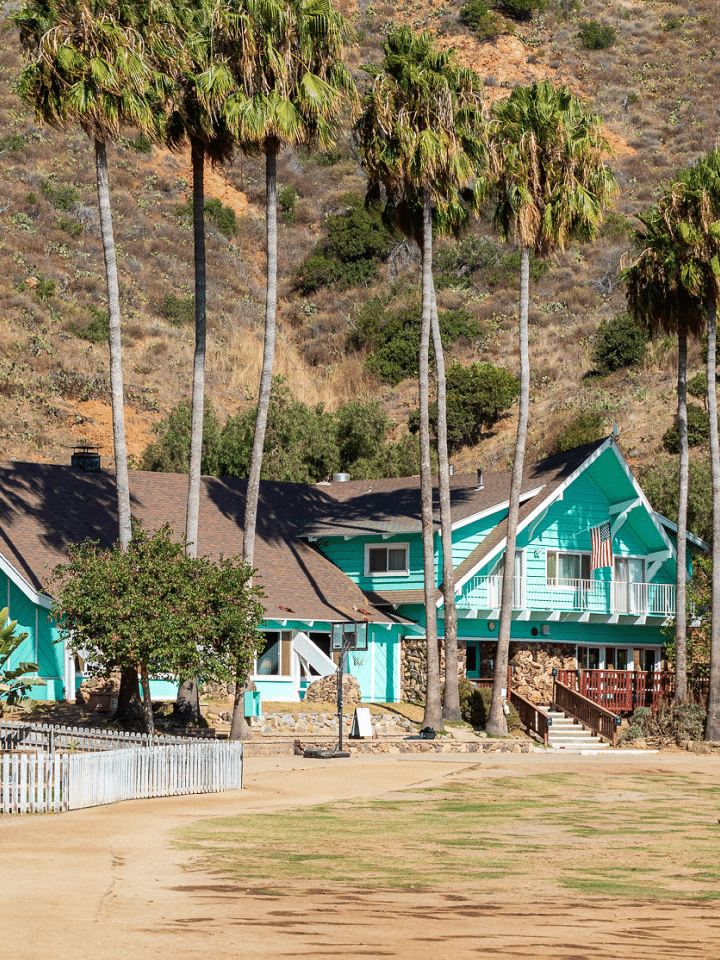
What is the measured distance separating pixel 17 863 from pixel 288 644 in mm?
24267

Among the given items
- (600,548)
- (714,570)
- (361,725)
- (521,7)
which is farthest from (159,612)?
(521,7)

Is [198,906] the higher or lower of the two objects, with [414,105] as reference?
lower

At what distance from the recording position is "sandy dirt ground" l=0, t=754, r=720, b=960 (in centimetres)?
1162

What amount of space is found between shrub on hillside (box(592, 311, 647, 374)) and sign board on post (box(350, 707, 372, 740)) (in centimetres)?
5321

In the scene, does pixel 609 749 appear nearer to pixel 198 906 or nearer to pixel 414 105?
pixel 414 105

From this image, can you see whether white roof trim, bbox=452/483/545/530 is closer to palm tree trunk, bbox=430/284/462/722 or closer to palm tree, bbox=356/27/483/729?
palm tree trunk, bbox=430/284/462/722

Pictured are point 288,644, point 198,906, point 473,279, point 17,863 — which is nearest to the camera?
point 198,906

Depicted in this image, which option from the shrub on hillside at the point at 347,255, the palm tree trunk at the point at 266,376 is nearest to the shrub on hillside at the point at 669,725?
the palm tree trunk at the point at 266,376

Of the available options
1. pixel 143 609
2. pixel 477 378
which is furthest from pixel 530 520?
pixel 477 378

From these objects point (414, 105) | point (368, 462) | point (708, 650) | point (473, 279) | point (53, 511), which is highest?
point (473, 279)

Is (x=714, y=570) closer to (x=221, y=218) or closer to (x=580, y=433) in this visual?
(x=580, y=433)

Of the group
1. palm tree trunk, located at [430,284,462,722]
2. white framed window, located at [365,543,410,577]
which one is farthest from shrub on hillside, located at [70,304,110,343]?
palm tree trunk, located at [430,284,462,722]

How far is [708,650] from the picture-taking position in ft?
143

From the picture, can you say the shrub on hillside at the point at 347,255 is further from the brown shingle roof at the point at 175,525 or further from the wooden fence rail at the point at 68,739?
the wooden fence rail at the point at 68,739
